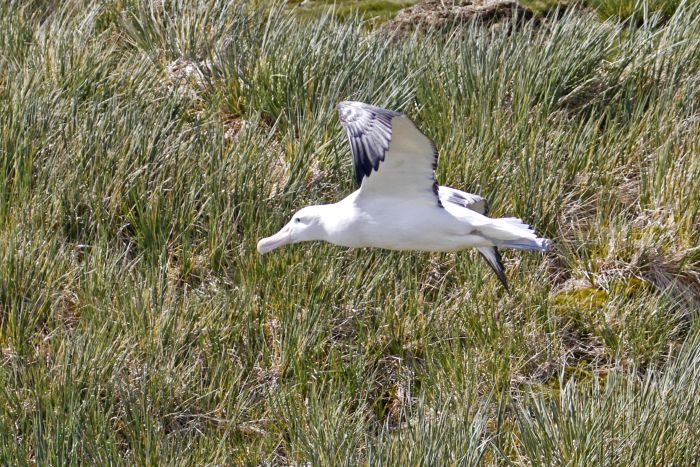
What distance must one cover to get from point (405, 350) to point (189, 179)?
150cm

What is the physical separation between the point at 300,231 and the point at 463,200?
78 centimetres

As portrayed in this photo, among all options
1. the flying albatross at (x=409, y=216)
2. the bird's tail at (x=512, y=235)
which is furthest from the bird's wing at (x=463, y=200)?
the bird's tail at (x=512, y=235)

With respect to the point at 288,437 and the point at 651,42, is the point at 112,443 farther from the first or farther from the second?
the point at 651,42

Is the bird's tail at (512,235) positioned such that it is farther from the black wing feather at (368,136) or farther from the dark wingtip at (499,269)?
the black wing feather at (368,136)

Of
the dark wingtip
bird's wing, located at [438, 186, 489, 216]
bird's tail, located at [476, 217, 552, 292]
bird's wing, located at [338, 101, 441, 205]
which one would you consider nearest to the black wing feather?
bird's wing, located at [338, 101, 441, 205]

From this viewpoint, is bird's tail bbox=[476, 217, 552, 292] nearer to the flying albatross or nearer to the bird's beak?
the flying albatross

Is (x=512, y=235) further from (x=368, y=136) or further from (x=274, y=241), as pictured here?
(x=274, y=241)

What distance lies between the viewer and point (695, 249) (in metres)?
7.20

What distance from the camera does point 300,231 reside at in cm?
654

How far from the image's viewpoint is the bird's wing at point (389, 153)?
5723mm

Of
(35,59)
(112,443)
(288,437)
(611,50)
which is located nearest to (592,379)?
(288,437)

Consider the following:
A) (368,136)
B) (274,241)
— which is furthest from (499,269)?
(368,136)

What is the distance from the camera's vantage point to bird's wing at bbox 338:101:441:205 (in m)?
5.72

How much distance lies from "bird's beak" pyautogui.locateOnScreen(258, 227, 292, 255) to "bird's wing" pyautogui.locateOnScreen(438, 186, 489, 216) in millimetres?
728
